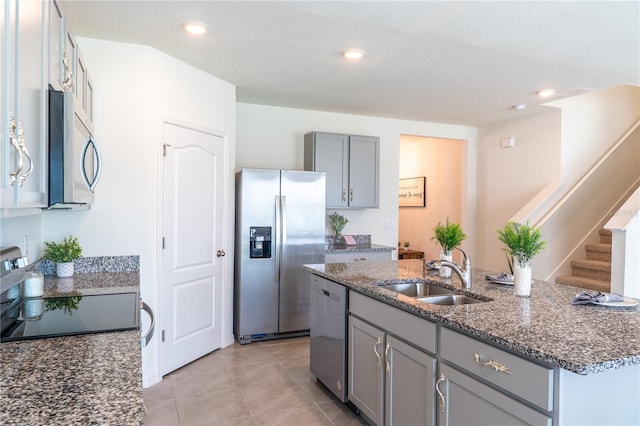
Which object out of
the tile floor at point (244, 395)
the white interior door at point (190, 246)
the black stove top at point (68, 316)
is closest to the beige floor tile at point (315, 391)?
the tile floor at point (244, 395)

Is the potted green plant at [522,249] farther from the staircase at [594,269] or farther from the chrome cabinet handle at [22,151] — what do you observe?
the staircase at [594,269]

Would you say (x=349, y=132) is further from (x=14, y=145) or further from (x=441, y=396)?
(x=14, y=145)

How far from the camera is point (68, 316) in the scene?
179cm

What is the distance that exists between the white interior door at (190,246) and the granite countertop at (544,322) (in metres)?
1.56

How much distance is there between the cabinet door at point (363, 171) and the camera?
500 centimetres

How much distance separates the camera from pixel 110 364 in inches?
50.3

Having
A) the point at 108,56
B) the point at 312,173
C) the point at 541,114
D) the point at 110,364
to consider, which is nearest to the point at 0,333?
the point at 110,364

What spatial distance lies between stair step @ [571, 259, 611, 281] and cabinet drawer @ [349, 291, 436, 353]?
3.45m

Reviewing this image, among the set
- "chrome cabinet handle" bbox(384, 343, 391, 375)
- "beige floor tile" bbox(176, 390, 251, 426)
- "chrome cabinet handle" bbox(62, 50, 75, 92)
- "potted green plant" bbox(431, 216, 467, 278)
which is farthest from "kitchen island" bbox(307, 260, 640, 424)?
"chrome cabinet handle" bbox(62, 50, 75, 92)

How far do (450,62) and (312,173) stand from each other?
1.76 metres

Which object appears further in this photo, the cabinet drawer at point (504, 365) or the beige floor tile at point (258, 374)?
the beige floor tile at point (258, 374)

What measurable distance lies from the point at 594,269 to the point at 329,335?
348 centimetres

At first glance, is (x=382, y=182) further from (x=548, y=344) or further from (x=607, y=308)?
(x=548, y=344)

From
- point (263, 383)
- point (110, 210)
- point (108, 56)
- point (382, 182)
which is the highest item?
point (108, 56)
